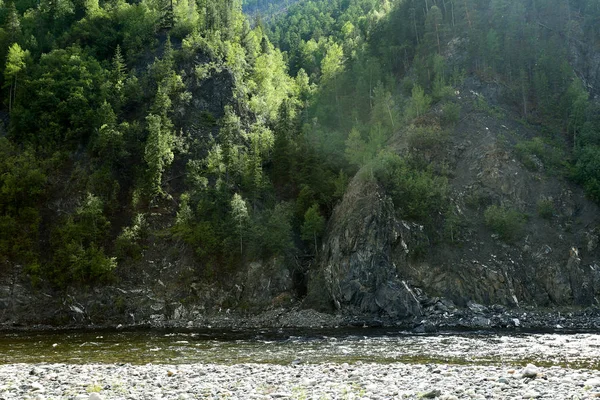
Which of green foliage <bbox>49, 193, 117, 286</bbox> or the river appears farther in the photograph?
green foliage <bbox>49, 193, 117, 286</bbox>

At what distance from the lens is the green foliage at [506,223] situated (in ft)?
186

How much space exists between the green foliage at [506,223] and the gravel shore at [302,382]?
3698cm

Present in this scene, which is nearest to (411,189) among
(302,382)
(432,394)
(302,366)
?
(302,366)

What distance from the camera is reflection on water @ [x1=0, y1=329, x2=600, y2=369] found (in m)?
27.7

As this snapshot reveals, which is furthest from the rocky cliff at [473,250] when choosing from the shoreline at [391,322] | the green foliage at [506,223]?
the shoreline at [391,322]

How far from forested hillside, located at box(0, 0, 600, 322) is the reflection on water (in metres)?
16.9

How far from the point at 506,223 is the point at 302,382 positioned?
44364 millimetres

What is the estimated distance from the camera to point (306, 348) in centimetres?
3347

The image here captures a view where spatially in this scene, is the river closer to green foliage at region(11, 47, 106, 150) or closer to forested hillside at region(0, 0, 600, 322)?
forested hillside at region(0, 0, 600, 322)

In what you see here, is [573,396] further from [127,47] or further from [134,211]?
[127,47]

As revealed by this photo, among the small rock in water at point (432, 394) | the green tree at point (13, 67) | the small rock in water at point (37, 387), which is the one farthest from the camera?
the green tree at point (13, 67)

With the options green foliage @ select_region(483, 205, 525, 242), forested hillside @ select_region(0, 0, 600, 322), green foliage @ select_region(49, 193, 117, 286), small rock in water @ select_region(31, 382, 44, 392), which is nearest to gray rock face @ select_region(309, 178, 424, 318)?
forested hillside @ select_region(0, 0, 600, 322)

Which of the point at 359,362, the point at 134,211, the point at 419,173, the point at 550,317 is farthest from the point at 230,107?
the point at 359,362

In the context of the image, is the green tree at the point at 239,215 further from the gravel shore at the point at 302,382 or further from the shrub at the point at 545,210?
the gravel shore at the point at 302,382
